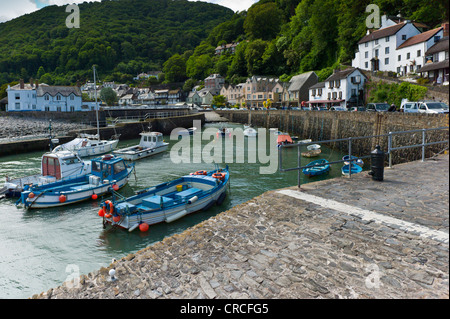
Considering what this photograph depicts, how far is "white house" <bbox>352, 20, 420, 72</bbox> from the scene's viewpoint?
48.4m

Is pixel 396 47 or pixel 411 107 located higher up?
pixel 396 47

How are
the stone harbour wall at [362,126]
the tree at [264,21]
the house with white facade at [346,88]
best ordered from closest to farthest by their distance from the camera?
1. the stone harbour wall at [362,126]
2. the house with white facade at [346,88]
3. the tree at [264,21]

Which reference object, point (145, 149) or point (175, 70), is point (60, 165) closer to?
point (145, 149)

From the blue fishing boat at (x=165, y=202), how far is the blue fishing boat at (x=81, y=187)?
373 cm

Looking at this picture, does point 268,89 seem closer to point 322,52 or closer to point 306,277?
point 322,52

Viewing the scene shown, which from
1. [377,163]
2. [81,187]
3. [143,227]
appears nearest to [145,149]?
[81,187]

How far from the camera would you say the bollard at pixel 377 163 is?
887cm

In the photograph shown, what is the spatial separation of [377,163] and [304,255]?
15.6ft

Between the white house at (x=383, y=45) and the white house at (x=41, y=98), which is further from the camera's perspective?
the white house at (x=41, y=98)

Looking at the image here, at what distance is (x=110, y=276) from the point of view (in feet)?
18.4

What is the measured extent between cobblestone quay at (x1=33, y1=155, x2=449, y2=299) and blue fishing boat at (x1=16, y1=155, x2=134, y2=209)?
1281 centimetres

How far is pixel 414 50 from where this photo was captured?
44781mm

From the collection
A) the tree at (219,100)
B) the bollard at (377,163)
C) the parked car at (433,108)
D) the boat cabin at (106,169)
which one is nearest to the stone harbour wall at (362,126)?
the parked car at (433,108)

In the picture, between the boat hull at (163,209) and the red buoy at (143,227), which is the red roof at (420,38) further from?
the red buoy at (143,227)
